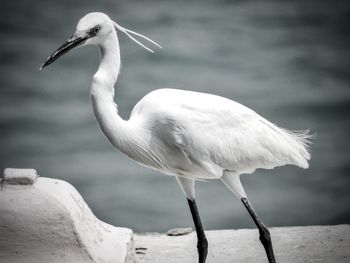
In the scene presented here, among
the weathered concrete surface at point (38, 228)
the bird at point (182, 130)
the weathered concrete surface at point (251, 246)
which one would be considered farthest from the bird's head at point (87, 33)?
the weathered concrete surface at point (251, 246)

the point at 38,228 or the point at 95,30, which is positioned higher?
the point at 95,30

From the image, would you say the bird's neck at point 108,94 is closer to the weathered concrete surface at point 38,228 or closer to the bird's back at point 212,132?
the bird's back at point 212,132

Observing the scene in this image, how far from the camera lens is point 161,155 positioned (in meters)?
3.70

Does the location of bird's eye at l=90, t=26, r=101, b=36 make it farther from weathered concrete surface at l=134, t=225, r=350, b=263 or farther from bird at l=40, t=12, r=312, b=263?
weathered concrete surface at l=134, t=225, r=350, b=263

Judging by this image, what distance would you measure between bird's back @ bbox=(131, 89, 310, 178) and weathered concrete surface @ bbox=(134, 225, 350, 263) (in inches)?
30.8

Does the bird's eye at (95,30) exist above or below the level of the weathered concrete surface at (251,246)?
above

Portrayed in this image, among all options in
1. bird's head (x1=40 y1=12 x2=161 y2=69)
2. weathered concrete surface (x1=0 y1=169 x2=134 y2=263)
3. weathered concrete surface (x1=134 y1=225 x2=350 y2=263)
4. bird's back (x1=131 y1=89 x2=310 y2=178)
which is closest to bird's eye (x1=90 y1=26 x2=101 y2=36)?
bird's head (x1=40 y1=12 x2=161 y2=69)

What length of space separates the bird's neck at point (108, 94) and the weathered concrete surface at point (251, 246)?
3.82ft

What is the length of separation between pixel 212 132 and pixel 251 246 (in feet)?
4.08

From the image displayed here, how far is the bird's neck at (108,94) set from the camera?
3457 mm

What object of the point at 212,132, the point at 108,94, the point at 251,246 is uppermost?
the point at 108,94

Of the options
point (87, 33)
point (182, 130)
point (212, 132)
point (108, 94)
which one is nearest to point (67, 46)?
point (87, 33)

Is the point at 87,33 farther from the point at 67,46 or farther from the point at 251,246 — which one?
the point at 251,246

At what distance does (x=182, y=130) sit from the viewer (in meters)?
3.62
